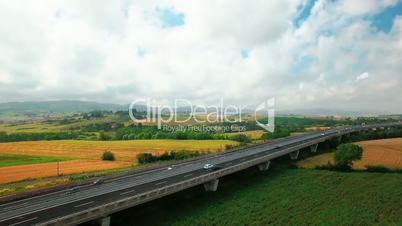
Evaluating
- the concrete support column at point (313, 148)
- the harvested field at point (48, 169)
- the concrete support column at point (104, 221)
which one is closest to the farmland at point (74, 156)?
the harvested field at point (48, 169)

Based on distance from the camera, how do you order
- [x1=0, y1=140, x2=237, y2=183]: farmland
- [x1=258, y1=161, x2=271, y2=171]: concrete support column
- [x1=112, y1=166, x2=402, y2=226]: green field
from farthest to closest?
[x1=258, y1=161, x2=271, y2=171]: concrete support column → [x1=0, y1=140, x2=237, y2=183]: farmland → [x1=112, y1=166, x2=402, y2=226]: green field

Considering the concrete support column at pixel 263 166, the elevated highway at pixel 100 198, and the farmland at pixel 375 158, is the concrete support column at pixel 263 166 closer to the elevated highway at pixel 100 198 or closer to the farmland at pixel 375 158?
the farmland at pixel 375 158

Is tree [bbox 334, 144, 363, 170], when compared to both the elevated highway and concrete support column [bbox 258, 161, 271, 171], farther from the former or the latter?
the elevated highway

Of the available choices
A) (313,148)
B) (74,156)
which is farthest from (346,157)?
(74,156)

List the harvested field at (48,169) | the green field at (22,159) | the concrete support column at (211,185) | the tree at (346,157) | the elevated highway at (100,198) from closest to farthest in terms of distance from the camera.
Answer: the elevated highway at (100,198) < the concrete support column at (211,185) < the harvested field at (48,169) < the tree at (346,157) < the green field at (22,159)

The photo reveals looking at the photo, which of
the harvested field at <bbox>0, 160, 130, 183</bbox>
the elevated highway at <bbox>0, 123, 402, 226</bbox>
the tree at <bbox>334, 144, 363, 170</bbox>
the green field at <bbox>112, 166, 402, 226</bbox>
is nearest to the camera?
the elevated highway at <bbox>0, 123, 402, 226</bbox>

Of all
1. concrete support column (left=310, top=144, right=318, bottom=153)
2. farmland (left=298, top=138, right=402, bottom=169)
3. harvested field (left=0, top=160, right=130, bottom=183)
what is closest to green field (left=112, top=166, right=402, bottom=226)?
farmland (left=298, top=138, right=402, bottom=169)
